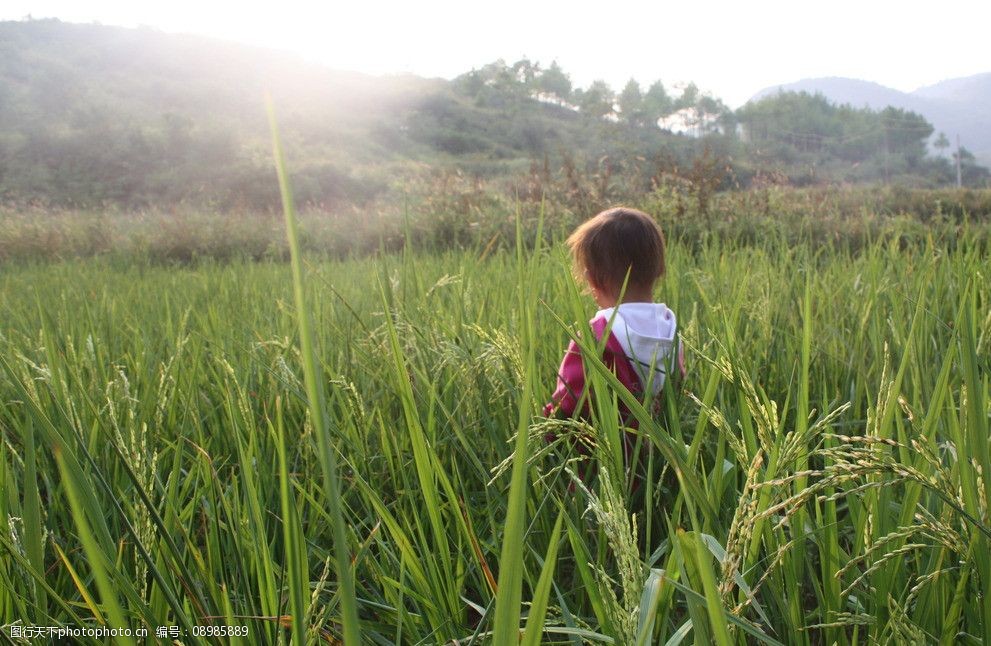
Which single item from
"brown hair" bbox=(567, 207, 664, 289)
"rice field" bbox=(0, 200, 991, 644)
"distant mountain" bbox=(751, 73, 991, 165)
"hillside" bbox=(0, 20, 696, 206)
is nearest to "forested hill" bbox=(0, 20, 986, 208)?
"hillside" bbox=(0, 20, 696, 206)

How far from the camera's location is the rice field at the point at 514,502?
436 millimetres

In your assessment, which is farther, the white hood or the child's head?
the child's head

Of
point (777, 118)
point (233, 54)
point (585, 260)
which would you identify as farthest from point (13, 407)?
point (777, 118)

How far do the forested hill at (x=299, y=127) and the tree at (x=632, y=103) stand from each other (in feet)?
0.80

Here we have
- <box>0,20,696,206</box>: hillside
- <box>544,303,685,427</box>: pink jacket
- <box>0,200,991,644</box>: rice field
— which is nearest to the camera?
<box>0,200,991,644</box>: rice field

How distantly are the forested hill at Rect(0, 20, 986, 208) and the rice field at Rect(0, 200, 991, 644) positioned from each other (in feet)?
14.0

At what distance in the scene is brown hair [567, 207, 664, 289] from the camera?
1695 millimetres

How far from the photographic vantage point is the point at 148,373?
1400 millimetres

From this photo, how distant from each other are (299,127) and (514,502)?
112 ft

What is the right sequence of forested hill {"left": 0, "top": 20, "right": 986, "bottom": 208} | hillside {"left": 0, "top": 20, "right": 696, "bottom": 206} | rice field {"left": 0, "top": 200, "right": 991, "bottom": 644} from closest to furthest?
rice field {"left": 0, "top": 200, "right": 991, "bottom": 644} < forested hill {"left": 0, "top": 20, "right": 986, "bottom": 208} < hillside {"left": 0, "top": 20, "right": 696, "bottom": 206}

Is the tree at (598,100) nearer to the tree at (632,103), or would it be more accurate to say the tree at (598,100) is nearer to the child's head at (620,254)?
the tree at (632,103)

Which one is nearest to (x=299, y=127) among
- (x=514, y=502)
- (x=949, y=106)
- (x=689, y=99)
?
(x=514, y=502)

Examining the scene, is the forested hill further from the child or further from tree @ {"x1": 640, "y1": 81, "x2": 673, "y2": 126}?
the child

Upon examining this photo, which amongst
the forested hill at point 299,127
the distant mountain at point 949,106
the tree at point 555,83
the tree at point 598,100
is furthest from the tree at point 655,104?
the distant mountain at point 949,106
